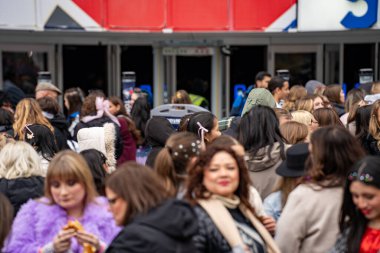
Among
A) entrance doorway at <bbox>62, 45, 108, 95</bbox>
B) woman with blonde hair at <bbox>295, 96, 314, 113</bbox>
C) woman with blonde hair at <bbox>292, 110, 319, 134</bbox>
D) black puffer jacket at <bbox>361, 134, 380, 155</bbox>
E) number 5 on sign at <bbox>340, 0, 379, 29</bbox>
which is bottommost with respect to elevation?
black puffer jacket at <bbox>361, 134, 380, 155</bbox>

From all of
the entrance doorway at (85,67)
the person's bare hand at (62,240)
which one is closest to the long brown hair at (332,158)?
the person's bare hand at (62,240)

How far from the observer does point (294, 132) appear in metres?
5.98

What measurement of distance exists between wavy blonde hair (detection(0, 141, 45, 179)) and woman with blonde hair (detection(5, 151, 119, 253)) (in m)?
0.79

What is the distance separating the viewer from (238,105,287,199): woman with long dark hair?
213 inches

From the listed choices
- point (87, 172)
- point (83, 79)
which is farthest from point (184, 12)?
point (87, 172)

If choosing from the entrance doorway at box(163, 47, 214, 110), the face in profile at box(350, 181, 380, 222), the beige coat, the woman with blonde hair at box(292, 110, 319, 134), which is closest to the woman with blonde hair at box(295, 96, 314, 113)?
the woman with blonde hair at box(292, 110, 319, 134)

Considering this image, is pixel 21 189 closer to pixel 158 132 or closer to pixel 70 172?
pixel 70 172

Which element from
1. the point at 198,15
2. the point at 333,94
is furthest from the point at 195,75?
the point at 333,94

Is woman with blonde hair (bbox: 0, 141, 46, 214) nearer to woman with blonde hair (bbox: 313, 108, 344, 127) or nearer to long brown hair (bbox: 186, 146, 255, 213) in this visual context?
long brown hair (bbox: 186, 146, 255, 213)

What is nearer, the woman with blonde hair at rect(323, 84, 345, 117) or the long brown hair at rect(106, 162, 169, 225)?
the long brown hair at rect(106, 162, 169, 225)

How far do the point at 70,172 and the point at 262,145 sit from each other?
1804mm

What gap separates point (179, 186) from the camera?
4.24m

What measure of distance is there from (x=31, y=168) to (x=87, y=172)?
3.35 ft

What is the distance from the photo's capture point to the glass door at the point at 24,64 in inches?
553
